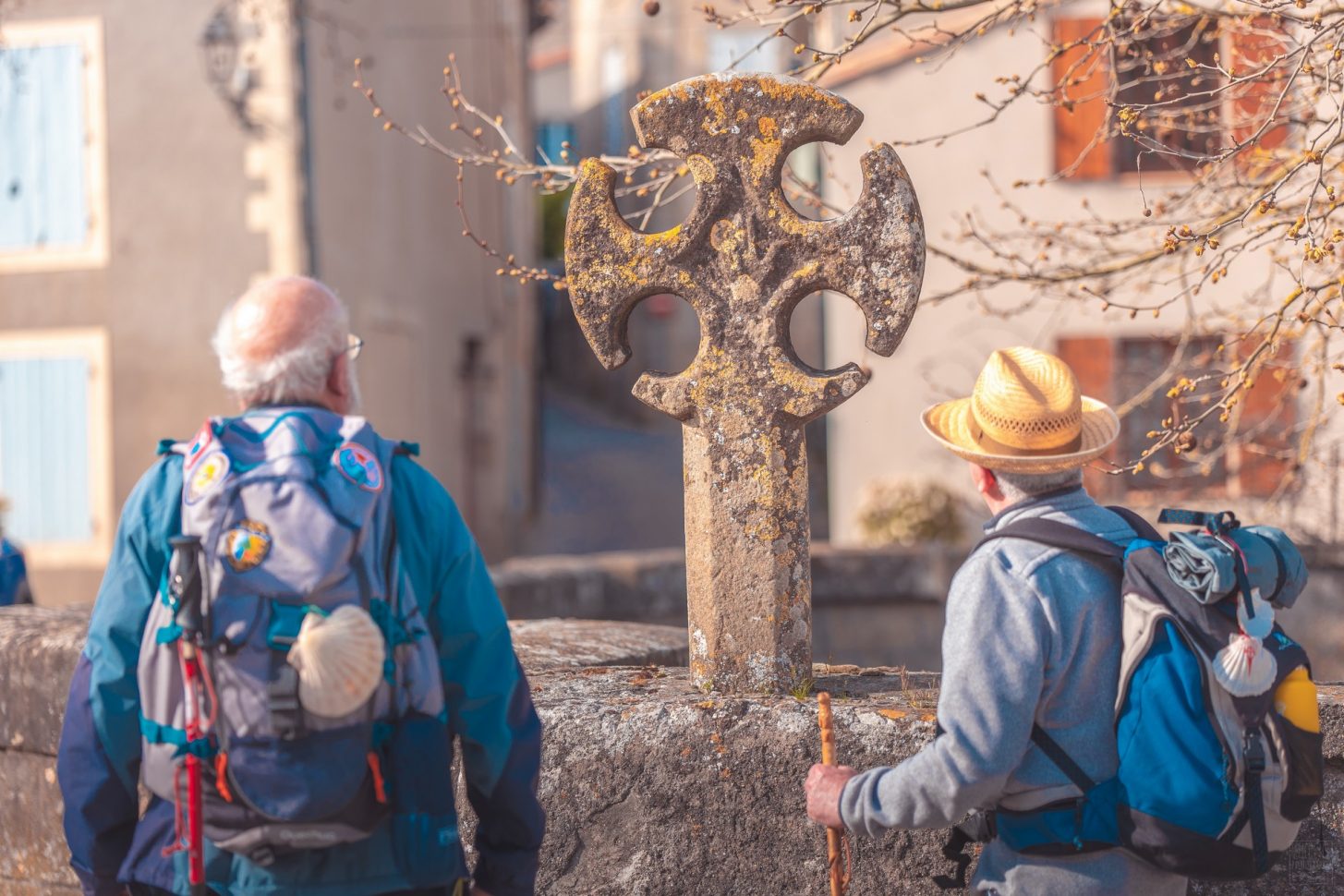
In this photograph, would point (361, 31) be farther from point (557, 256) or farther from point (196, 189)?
point (557, 256)

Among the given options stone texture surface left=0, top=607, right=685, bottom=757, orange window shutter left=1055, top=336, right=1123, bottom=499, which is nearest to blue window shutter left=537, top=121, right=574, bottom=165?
orange window shutter left=1055, top=336, right=1123, bottom=499

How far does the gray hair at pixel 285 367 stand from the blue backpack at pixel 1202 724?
3.65ft

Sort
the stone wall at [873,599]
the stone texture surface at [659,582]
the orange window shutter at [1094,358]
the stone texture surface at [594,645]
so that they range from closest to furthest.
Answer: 1. the stone texture surface at [594,645]
2. the stone texture surface at [659,582]
3. the stone wall at [873,599]
4. the orange window shutter at [1094,358]

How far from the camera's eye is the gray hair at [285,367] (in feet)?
7.29

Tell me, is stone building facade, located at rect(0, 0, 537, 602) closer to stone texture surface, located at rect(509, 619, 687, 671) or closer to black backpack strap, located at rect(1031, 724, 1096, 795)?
stone texture surface, located at rect(509, 619, 687, 671)

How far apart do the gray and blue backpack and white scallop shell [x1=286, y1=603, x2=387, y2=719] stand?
0.02 m

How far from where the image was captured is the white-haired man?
2.04 meters

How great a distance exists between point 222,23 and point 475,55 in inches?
199

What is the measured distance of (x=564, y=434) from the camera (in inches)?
974

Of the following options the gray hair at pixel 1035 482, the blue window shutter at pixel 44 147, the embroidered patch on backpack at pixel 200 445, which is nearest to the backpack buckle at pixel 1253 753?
the gray hair at pixel 1035 482

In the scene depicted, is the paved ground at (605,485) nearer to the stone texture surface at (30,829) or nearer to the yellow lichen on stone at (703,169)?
the stone texture surface at (30,829)

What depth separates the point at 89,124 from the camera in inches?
420

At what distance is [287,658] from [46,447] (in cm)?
949

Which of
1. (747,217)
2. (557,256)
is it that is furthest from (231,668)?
(557,256)
